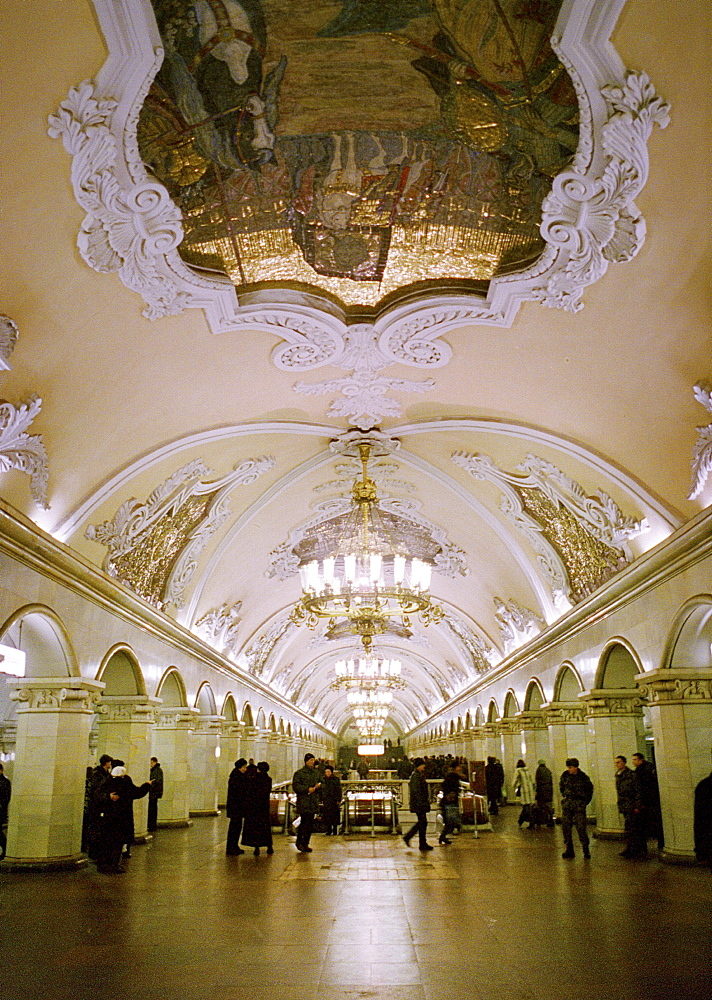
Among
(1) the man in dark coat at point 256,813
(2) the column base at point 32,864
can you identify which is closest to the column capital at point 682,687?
(1) the man in dark coat at point 256,813

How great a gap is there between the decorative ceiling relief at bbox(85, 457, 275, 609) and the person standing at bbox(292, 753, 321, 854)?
3916mm

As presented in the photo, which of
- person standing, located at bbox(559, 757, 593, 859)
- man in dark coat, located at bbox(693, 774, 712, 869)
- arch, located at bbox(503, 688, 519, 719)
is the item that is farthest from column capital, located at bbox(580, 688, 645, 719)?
arch, located at bbox(503, 688, 519, 719)

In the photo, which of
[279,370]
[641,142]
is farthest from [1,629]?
[641,142]

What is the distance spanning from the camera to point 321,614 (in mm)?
12438

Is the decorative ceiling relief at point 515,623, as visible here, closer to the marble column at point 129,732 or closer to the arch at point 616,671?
the arch at point 616,671

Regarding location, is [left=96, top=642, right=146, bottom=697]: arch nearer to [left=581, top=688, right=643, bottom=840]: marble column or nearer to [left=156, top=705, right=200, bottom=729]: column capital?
[left=156, top=705, right=200, bottom=729]: column capital

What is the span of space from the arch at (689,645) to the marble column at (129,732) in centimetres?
812

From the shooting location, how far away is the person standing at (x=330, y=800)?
14.5 metres

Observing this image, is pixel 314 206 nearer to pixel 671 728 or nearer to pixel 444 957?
pixel 444 957

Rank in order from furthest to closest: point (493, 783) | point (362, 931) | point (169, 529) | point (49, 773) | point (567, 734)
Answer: point (493, 783) < point (567, 734) < point (169, 529) < point (49, 773) < point (362, 931)

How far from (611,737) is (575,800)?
256 centimetres

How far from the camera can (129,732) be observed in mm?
12641

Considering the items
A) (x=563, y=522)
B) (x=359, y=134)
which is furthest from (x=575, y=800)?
Result: (x=359, y=134)

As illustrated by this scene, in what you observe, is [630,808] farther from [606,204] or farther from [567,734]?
[606,204]
